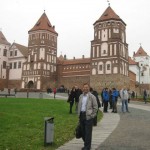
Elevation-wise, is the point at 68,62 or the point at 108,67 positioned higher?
the point at 68,62

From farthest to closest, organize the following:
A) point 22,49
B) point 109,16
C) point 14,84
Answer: point 22,49
point 14,84
point 109,16

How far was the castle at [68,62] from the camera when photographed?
5609 cm

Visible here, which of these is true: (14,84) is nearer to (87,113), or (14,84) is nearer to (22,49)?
(22,49)

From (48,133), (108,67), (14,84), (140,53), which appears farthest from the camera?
(140,53)

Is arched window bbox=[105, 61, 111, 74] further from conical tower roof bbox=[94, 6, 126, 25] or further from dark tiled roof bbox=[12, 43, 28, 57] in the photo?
dark tiled roof bbox=[12, 43, 28, 57]

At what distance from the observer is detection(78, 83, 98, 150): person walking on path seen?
23.7ft

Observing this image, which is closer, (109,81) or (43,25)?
(109,81)

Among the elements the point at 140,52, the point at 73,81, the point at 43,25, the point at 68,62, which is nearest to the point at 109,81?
the point at 73,81

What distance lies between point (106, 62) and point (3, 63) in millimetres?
28867

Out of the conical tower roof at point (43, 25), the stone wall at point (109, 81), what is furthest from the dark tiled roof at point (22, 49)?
the stone wall at point (109, 81)

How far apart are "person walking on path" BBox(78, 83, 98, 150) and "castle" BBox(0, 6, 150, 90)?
155 ft

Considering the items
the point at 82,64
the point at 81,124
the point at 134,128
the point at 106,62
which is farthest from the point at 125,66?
the point at 81,124

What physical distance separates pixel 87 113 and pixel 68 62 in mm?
59878

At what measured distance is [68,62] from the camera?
220 feet
